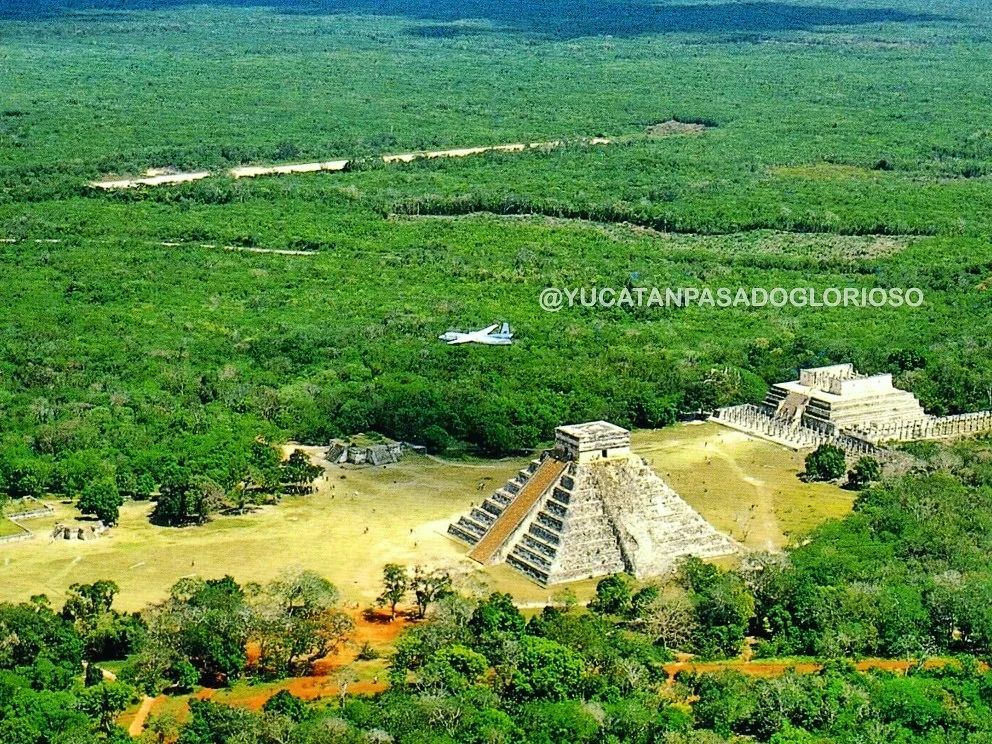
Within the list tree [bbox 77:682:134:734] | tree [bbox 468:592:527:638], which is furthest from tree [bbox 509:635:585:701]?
tree [bbox 77:682:134:734]

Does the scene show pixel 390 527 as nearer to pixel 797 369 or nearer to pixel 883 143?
pixel 797 369

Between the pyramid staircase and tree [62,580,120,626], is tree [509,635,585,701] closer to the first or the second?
the pyramid staircase

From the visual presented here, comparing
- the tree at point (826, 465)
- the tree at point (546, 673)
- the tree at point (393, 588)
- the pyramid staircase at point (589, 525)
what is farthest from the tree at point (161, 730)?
the tree at point (826, 465)

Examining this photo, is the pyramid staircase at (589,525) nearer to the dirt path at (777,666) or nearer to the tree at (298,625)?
the dirt path at (777,666)

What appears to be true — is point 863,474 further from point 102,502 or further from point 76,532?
point 76,532

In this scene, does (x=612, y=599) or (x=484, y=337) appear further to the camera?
(x=484, y=337)

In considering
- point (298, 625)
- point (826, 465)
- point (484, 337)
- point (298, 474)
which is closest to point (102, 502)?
point (298, 474)
